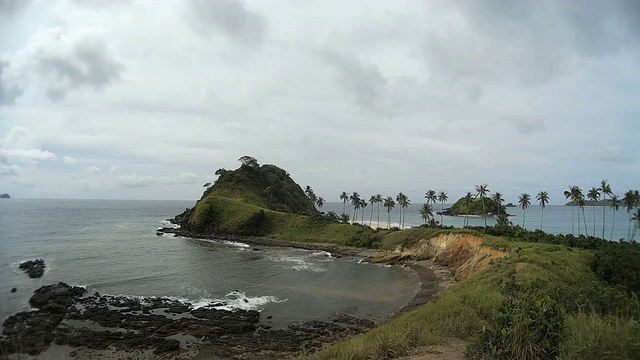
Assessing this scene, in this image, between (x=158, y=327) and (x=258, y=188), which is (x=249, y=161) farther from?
(x=158, y=327)

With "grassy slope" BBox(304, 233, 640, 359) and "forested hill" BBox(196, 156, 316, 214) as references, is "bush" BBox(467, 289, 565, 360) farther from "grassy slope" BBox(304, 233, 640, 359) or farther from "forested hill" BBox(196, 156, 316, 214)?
"forested hill" BBox(196, 156, 316, 214)

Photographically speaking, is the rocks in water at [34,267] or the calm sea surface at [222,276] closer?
the calm sea surface at [222,276]

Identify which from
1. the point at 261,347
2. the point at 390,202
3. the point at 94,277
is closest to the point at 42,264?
the point at 94,277

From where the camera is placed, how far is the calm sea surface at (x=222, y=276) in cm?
3297

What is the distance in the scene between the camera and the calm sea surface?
3297 centimetres

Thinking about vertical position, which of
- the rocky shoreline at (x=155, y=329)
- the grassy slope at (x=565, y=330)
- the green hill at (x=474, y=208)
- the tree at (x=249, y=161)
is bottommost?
the rocky shoreline at (x=155, y=329)

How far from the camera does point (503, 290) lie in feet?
58.7

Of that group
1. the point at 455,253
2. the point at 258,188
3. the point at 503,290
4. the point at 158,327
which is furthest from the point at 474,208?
the point at 158,327

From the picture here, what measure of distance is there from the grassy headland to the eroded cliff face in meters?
0.18

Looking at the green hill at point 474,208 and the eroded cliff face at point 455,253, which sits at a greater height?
the green hill at point 474,208

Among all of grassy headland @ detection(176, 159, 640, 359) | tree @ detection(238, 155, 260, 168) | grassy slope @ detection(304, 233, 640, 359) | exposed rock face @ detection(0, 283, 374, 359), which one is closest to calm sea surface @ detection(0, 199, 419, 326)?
exposed rock face @ detection(0, 283, 374, 359)

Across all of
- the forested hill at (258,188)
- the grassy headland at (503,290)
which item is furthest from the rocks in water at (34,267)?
the forested hill at (258,188)

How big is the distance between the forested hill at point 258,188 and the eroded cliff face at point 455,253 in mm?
60680

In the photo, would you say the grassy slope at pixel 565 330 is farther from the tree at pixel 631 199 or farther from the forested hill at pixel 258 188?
the forested hill at pixel 258 188
